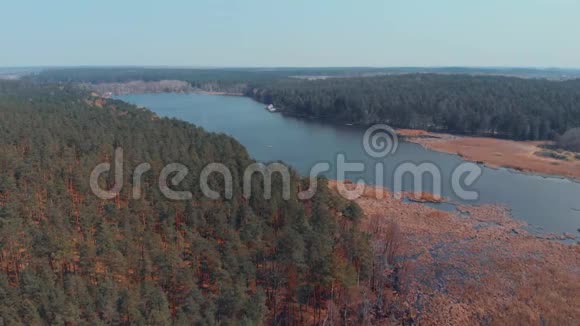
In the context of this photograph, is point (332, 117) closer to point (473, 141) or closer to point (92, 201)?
point (473, 141)

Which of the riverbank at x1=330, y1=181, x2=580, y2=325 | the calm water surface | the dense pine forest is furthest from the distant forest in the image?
the dense pine forest

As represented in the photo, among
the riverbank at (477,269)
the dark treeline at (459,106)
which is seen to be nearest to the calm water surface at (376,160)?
the riverbank at (477,269)

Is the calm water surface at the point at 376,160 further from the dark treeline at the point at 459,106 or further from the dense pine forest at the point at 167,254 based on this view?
the dense pine forest at the point at 167,254

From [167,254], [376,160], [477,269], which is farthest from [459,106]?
[167,254]

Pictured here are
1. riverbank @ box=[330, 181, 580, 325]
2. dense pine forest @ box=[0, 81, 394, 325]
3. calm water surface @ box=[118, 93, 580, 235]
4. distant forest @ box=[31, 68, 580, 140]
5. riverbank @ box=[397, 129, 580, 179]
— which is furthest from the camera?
distant forest @ box=[31, 68, 580, 140]

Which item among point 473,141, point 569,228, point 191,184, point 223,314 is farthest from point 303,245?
point 473,141

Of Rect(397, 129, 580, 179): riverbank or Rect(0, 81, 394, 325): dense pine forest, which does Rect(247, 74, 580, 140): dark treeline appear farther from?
Rect(0, 81, 394, 325): dense pine forest

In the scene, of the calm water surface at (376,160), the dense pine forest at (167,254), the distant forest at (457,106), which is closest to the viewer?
the dense pine forest at (167,254)
